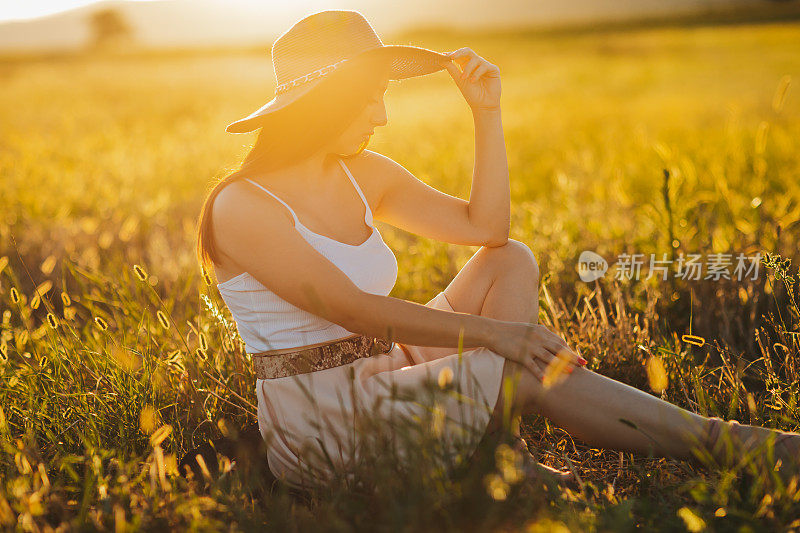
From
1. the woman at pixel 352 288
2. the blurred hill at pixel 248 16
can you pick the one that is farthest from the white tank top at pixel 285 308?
the blurred hill at pixel 248 16

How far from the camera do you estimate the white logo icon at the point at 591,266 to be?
3264mm

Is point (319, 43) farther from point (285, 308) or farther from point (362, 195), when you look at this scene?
point (285, 308)

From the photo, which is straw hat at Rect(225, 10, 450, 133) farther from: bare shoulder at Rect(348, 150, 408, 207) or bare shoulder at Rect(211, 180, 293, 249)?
bare shoulder at Rect(348, 150, 408, 207)

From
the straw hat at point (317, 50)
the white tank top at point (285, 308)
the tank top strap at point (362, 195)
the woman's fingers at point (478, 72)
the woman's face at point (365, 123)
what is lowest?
the white tank top at point (285, 308)

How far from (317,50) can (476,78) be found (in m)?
0.55

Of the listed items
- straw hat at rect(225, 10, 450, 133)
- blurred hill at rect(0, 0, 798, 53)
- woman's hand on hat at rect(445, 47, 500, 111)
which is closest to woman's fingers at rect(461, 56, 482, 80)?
woman's hand on hat at rect(445, 47, 500, 111)

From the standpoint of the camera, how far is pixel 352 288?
74.7 inches

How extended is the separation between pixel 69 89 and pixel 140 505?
2220 centimetres

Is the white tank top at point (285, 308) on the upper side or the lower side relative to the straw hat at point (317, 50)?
lower

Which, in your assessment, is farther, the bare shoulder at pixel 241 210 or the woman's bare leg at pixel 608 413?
the bare shoulder at pixel 241 210

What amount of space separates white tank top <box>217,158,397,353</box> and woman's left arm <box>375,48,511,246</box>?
0.46 meters

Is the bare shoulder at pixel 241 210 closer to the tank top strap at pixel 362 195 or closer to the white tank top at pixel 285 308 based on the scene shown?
the white tank top at pixel 285 308

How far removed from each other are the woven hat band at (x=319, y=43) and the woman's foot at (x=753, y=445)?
57.5 inches

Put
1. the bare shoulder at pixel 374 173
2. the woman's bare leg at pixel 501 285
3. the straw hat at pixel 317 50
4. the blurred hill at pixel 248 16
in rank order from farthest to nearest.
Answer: the blurred hill at pixel 248 16
the bare shoulder at pixel 374 173
the woman's bare leg at pixel 501 285
the straw hat at pixel 317 50
